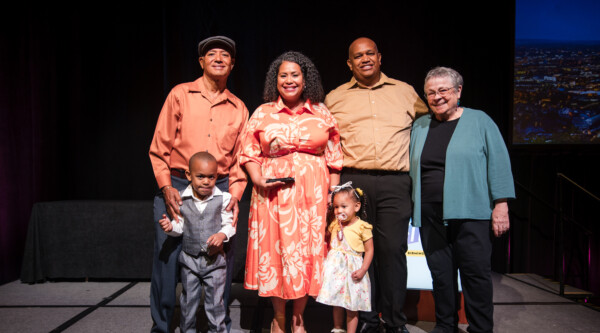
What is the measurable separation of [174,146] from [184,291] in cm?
88

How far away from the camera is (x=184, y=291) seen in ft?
7.06

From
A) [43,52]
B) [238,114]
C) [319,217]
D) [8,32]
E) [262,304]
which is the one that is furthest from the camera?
[43,52]

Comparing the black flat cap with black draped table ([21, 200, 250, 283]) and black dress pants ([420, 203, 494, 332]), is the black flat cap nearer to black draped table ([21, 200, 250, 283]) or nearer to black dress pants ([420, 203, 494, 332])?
black dress pants ([420, 203, 494, 332])

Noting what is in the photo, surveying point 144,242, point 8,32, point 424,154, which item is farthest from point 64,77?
point 424,154

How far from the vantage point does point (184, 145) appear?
223cm

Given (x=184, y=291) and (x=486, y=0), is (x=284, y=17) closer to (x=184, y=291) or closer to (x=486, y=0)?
(x=486, y=0)

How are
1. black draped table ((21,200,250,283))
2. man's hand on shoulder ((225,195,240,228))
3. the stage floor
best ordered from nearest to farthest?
1. man's hand on shoulder ((225,195,240,228))
2. the stage floor
3. black draped table ((21,200,250,283))

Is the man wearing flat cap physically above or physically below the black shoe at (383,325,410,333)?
above

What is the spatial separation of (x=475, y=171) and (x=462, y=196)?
0.55 ft

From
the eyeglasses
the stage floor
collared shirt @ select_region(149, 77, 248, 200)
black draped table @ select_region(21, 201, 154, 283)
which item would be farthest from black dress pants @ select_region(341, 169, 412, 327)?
black draped table @ select_region(21, 201, 154, 283)

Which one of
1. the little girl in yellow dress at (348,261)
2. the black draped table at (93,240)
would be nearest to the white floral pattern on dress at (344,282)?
the little girl in yellow dress at (348,261)

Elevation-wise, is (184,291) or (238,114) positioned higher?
(238,114)

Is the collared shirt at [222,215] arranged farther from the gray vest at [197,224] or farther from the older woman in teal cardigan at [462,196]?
the older woman in teal cardigan at [462,196]

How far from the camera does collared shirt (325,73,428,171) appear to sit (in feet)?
7.47
